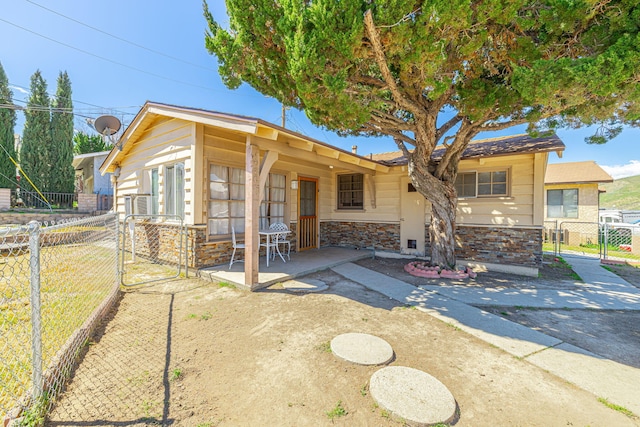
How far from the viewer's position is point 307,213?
8375 millimetres

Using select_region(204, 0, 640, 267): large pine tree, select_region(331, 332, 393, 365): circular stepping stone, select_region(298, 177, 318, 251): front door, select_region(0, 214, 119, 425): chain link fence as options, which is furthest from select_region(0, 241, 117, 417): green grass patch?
select_region(298, 177, 318, 251): front door

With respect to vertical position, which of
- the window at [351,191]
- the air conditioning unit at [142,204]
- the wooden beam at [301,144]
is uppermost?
the wooden beam at [301,144]

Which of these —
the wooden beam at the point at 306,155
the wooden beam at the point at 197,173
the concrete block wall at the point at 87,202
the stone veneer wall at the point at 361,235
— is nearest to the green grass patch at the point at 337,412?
the wooden beam at the point at 306,155

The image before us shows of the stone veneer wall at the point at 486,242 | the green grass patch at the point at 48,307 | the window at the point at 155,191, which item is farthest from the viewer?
the window at the point at 155,191

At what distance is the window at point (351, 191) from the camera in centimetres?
889

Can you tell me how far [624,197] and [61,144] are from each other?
98.6 meters

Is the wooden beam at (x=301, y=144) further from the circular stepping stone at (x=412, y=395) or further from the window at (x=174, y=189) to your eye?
the circular stepping stone at (x=412, y=395)

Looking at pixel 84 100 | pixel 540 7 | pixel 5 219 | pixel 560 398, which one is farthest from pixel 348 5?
pixel 84 100

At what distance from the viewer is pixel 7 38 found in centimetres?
1095

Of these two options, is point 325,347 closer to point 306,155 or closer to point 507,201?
point 306,155

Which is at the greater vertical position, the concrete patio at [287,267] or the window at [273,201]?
Answer: the window at [273,201]

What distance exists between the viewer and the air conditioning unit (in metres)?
7.22

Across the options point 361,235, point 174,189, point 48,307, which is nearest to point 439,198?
point 361,235

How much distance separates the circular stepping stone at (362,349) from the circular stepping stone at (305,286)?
1719 mm
